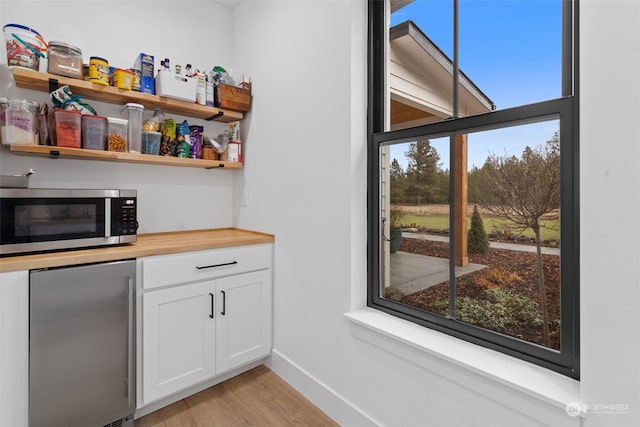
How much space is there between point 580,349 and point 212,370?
1.84 meters

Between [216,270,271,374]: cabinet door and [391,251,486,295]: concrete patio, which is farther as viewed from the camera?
[216,270,271,374]: cabinet door

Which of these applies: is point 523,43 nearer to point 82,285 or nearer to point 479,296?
point 479,296

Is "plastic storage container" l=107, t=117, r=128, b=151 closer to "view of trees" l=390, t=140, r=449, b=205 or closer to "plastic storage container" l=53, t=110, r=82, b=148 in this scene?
"plastic storage container" l=53, t=110, r=82, b=148

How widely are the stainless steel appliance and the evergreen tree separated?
1768 millimetres

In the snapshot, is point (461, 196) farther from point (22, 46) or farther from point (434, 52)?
point (22, 46)

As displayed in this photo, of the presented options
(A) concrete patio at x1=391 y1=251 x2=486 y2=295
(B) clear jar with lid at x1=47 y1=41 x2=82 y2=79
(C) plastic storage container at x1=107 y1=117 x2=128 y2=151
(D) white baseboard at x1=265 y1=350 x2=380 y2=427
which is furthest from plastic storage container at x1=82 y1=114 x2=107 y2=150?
(A) concrete patio at x1=391 y1=251 x2=486 y2=295

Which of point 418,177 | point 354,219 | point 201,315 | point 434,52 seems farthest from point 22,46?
point 418,177

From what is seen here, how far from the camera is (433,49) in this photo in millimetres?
1569

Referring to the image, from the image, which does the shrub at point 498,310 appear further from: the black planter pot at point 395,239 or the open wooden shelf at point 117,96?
the open wooden shelf at point 117,96

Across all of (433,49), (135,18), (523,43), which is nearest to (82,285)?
(135,18)

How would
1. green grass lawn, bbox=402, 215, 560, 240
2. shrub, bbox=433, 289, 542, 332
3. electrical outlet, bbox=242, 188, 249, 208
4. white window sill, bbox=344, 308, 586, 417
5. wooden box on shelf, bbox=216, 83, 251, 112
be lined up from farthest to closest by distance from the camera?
1. electrical outlet, bbox=242, 188, 249, 208
2. wooden box on shelf, bbox=216, 83, 251, 112
3. shrub, bbox=433, 289, 542, 332
4. green grass lawn, bbox=402, 215, 560, 240
5. white window sill, bbox=344, 308, 586, 417

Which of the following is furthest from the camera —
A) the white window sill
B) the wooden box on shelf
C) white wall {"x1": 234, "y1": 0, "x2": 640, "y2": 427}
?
the wooden box on shelf

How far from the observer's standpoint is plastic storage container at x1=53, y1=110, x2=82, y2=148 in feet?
5.73

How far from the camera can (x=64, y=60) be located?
1768mm
